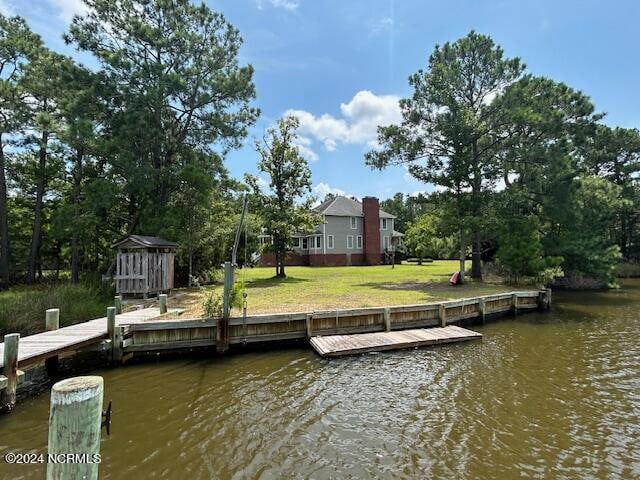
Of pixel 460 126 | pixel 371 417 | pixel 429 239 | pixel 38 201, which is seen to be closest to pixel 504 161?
pixel 460 126

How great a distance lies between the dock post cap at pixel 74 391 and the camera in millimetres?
2162

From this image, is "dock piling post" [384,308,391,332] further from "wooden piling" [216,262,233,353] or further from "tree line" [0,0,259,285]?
"tree line" [0,0,259,285]

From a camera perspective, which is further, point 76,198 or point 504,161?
point 504,161

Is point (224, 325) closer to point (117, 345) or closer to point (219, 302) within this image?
point (219, 302)

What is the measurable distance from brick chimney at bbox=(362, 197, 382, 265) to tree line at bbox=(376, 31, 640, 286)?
16222 mm

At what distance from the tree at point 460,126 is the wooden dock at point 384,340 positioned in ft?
34.1

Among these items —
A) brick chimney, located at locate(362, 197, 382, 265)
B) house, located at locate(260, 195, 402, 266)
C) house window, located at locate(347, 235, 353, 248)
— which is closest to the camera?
house, located at locate(260, 195, 402, 266)

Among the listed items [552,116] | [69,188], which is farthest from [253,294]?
[552,116]

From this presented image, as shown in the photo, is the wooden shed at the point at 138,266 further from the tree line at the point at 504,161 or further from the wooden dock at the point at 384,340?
the tree line at the point at 504,161

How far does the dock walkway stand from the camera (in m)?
7.30

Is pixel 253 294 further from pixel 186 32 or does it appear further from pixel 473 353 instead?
pixel 186 32

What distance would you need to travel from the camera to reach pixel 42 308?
37.4 feet

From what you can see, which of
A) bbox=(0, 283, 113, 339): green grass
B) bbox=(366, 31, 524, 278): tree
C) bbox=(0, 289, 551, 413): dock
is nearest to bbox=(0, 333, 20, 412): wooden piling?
bbox=(0, 289, 551, 413): dock

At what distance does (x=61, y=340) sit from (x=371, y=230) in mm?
35160
